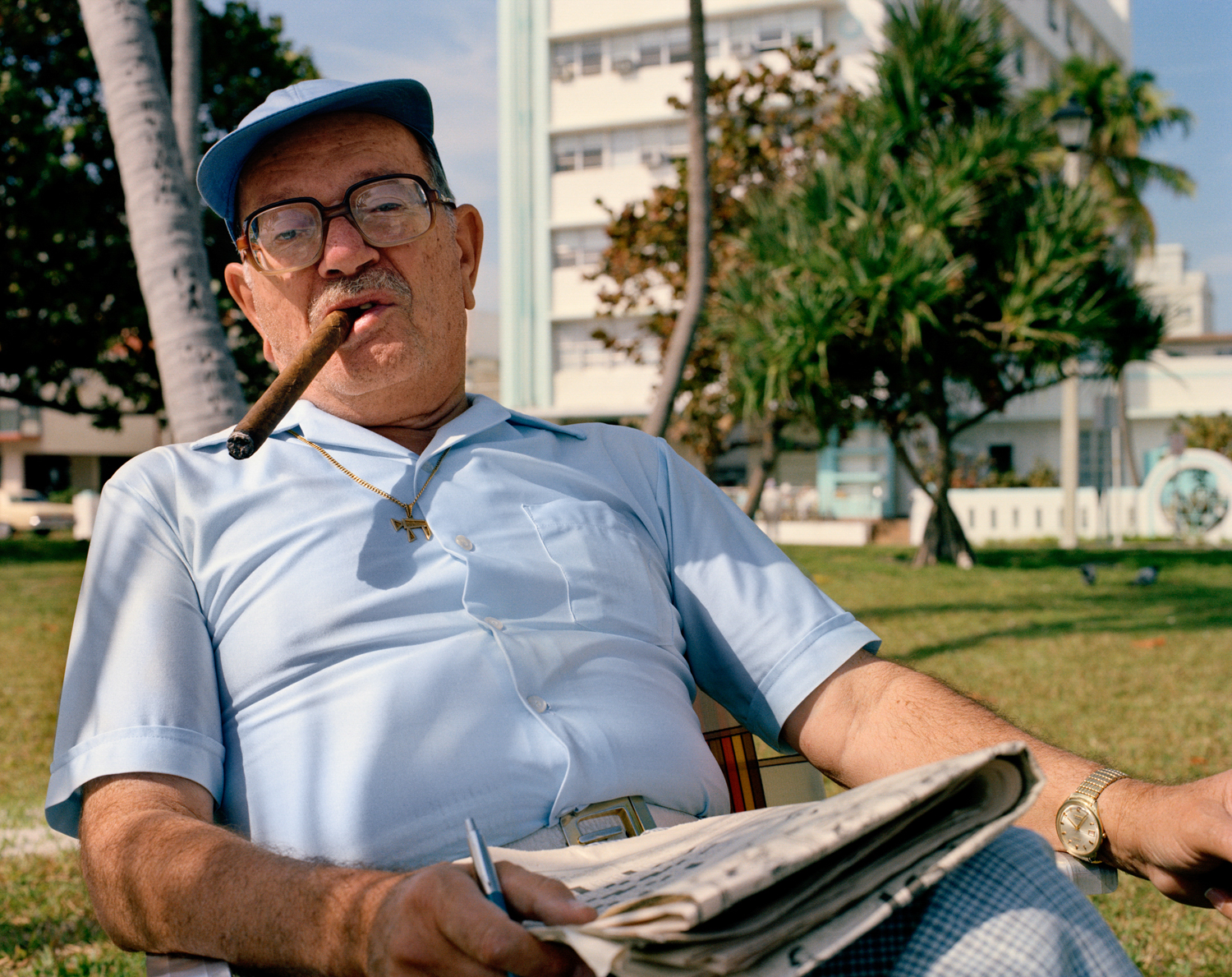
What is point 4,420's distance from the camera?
4412 centimetres

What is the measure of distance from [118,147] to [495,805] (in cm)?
264

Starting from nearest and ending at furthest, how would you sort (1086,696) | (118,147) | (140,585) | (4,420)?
(140,585) → (118,147) → (1086,696) → (4,420)

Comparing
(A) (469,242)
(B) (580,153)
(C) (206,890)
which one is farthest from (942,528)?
(B) (580,153)

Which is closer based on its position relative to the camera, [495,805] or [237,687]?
[495,805]

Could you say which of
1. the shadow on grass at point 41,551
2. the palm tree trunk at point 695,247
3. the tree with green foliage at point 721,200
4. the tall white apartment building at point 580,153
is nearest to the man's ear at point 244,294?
the palm tree trunk at point 695,247

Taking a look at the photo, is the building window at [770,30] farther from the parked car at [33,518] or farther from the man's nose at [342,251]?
the man's nose at [342,251]

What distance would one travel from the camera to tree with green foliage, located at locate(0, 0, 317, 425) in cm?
1694

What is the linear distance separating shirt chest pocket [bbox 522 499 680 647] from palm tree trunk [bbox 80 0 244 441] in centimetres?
163

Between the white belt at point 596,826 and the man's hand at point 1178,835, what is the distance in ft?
2.21

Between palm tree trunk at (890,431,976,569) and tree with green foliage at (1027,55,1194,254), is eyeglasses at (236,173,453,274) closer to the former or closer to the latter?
palm tree trunk at (890,431,976,569)

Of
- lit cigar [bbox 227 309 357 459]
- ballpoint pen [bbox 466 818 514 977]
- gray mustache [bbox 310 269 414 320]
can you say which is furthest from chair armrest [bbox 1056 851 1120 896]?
gray mustache [bbox 310 269 414 320]

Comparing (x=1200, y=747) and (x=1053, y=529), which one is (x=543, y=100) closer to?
(x=1053, y=529)

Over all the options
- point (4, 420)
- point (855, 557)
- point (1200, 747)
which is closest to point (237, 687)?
point (1200, 747)

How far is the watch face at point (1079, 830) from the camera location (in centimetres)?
177
